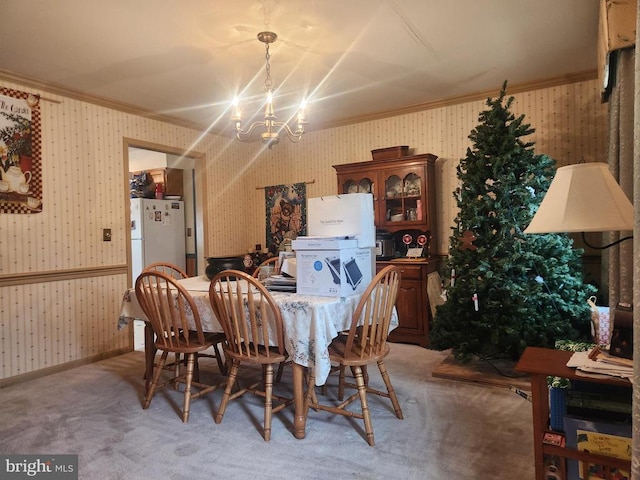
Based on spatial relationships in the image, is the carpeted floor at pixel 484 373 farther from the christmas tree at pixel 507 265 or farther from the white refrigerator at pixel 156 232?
the white refrigerator at pixel 156 232

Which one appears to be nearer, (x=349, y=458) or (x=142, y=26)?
(x=349, y=458)

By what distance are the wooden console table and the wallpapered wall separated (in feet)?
9.31

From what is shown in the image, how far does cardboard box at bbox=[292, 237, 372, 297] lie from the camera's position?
7.41ft

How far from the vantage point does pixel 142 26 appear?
2.65m

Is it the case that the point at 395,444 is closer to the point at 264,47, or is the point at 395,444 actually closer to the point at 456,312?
the point at 456,312

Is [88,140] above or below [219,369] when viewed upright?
above

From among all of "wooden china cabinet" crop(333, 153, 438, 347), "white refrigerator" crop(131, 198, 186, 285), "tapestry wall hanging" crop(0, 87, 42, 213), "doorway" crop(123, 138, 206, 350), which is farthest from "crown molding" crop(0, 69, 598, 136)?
"white refrigerator" crop(131, 198, 186, 285)

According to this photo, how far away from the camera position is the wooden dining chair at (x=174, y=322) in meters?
2.47

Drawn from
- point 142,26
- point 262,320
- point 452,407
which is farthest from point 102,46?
point 452,407

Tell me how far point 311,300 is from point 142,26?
206 centimetres

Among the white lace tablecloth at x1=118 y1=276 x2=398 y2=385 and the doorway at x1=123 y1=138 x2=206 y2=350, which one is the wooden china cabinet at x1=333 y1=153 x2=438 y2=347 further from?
the white lace tablecloth at x1=118 y1=276 x2=398 y2=385

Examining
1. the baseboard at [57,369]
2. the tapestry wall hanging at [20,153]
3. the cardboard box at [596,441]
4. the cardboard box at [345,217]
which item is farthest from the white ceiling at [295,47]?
the baseboard at [57,369]

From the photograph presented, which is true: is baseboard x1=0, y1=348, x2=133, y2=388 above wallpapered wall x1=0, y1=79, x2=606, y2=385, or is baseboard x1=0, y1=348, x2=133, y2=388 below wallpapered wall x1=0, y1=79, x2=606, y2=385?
below

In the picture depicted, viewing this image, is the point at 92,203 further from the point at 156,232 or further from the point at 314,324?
the point at 314,324
